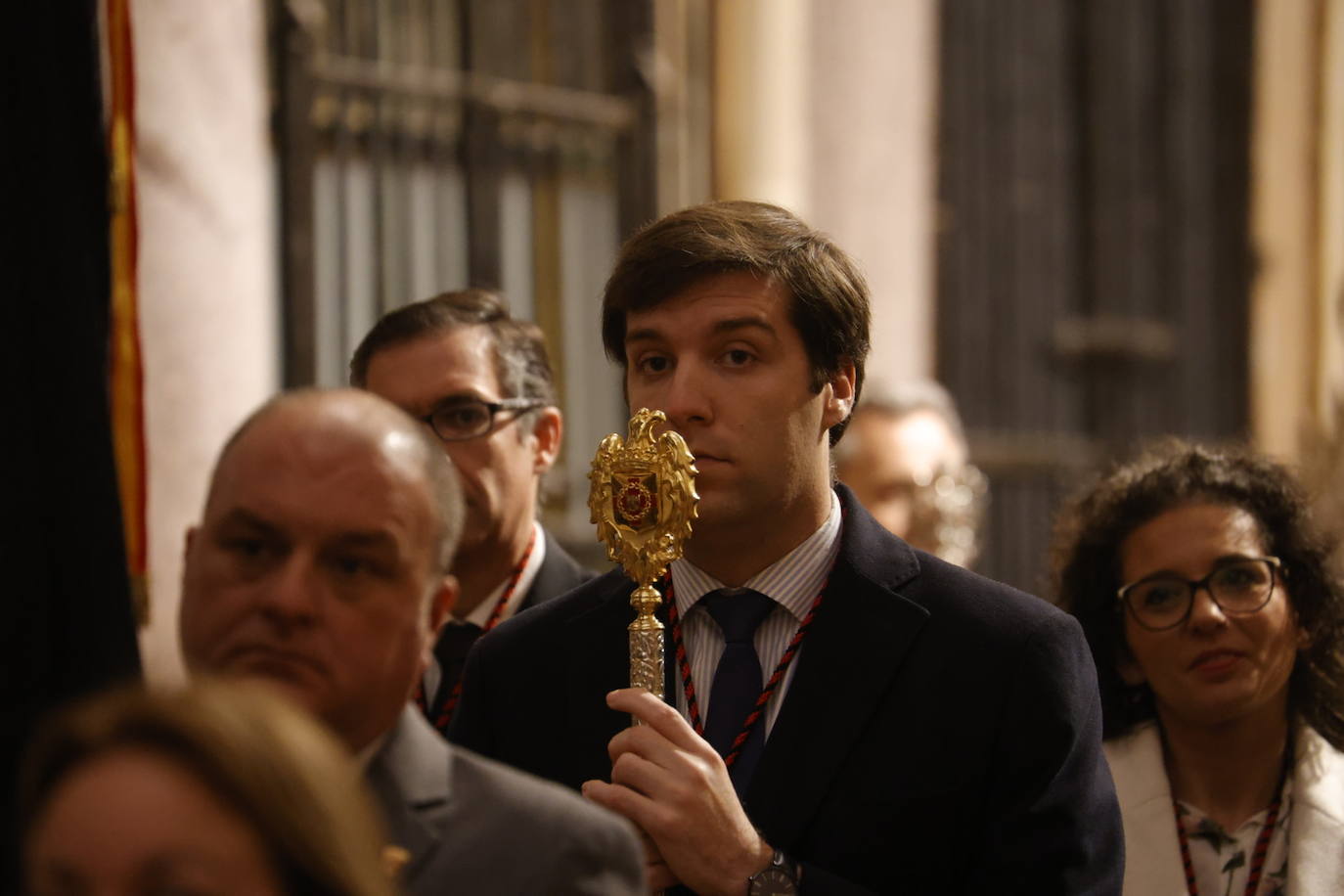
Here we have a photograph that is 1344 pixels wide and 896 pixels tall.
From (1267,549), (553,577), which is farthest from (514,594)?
(1267,549)

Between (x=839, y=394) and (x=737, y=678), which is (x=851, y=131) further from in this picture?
(x=737, y=678)

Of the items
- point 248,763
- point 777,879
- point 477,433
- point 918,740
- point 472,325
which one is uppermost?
point 472,325

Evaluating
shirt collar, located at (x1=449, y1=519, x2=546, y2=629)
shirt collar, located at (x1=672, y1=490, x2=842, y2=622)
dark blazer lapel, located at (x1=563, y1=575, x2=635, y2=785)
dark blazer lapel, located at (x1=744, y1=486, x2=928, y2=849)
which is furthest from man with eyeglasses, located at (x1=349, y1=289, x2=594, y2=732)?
dark blazer lapel, located at (x1=744, y1=486, x2=928, y2=849)

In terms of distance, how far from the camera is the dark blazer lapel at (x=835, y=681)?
2602 mm

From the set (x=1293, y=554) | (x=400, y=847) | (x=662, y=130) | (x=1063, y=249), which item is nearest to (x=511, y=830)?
(x=400, y=847)

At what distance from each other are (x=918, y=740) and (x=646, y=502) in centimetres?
52

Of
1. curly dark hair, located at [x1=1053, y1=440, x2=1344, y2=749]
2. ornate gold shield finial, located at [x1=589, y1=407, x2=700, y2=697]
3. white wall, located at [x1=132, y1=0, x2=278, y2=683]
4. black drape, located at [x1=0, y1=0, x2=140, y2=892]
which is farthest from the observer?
white wall, located at [x1=132, y1=0, x2=278, y2=683]

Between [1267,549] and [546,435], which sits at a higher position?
[546,435]

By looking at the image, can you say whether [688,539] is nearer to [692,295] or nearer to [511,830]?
[692,295]

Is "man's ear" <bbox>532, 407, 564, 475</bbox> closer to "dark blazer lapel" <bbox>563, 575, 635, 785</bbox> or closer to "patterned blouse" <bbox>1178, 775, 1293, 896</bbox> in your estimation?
"dark blazer lapel" <bbox>563, 575, 635, 785</bbox>

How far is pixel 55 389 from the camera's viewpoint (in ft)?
7.82

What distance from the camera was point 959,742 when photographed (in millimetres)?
2619

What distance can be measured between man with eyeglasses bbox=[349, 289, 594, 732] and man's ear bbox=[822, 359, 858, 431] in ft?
2.62

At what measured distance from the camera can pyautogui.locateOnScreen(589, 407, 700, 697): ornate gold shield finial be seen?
2.54m
